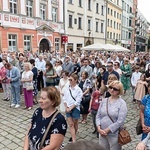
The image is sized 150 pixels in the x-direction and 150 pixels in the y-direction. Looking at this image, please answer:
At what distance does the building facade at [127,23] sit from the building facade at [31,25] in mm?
30857

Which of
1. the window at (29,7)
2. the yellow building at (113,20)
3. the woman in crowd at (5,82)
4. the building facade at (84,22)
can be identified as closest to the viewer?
the woman in crowd at (5,82)

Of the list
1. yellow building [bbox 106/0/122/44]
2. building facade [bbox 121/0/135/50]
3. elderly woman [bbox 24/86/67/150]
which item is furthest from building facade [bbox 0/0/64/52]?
building facade [bbox 121/0/135/50]

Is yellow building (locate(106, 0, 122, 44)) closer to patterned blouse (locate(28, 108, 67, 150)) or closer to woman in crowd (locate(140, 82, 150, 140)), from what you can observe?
woman in crowd (locate(140, 82, 150, 140))

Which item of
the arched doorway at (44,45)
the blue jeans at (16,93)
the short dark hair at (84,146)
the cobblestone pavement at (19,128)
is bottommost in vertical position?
the cobblestone pavement at (19,128)

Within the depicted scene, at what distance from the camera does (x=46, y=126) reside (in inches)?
96.9

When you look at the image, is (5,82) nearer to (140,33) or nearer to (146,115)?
(146,115)

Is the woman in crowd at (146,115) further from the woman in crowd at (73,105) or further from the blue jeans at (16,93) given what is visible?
the blue jeans at (16,93)

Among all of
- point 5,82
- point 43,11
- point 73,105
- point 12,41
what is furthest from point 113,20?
point 73,105

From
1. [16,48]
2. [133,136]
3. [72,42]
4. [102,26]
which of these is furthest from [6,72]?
[102,26]

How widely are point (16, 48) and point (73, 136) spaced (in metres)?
17.7

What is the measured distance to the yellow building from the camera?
137ft

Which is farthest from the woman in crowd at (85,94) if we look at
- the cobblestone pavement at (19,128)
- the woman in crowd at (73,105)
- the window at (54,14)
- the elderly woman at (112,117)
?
the window at (54,14)

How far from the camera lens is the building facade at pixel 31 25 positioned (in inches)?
747

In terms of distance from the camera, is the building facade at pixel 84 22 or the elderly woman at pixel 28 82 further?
the building facade at pixel 84 22
